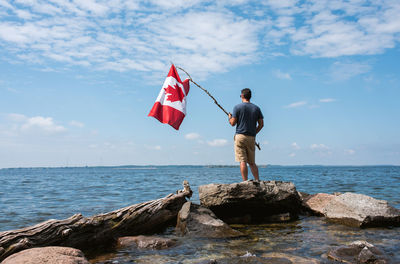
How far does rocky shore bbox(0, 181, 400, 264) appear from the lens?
4.91 m

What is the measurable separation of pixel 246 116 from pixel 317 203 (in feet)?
10.5

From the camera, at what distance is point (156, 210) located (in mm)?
7156

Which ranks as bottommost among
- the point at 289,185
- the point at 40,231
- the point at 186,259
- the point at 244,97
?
the point at 186,259

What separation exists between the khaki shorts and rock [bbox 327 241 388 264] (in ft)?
12.3

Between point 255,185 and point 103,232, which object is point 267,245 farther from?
point 103,232

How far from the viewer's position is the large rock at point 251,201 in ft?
25.7

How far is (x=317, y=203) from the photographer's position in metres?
9.09

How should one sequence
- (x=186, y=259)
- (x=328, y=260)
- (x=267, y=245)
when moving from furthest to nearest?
(x=267, y=245)
(x=186, y=259)
(x=328, y=260)

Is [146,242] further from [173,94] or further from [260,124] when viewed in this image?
[260,124]

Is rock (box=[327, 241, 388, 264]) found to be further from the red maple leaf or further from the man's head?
the red maple leaf

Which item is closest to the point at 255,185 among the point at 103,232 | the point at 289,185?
the point at 289,185

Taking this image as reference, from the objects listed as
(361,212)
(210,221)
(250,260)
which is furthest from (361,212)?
(250,260)

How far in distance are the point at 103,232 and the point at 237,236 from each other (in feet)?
8.68

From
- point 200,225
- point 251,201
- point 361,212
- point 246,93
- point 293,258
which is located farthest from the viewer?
point 246,93
